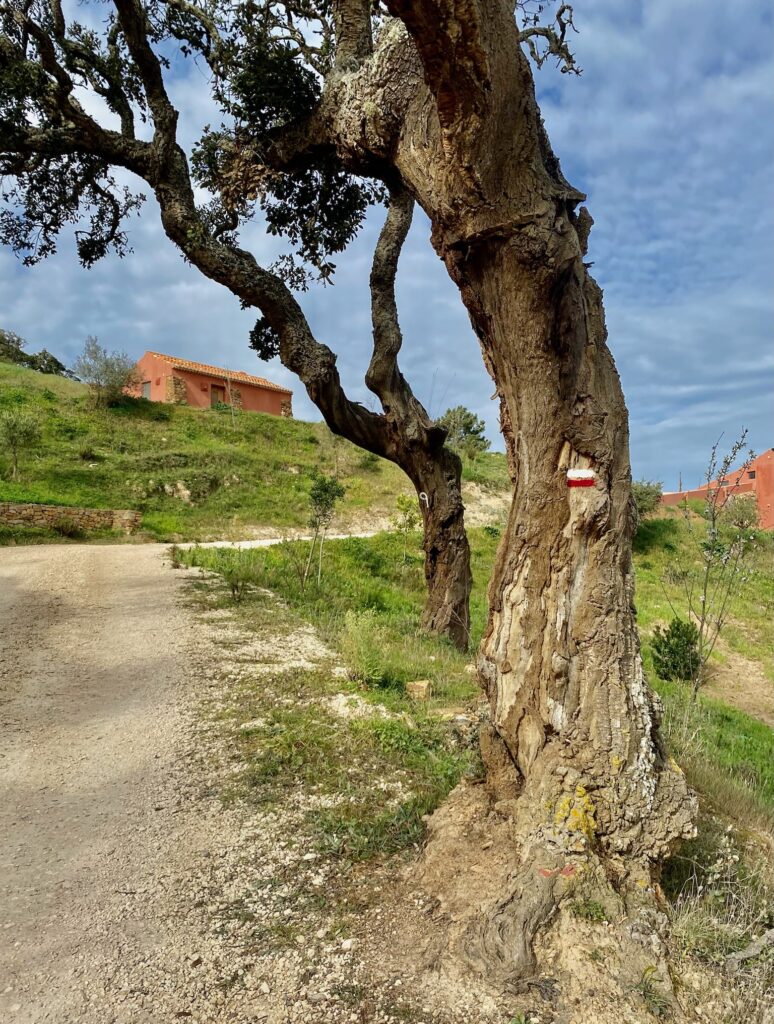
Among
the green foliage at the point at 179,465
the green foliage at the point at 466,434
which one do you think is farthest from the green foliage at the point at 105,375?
the green foliage at the point at 466,434

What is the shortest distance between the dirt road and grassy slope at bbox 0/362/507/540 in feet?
33.0

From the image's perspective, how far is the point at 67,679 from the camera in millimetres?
5820

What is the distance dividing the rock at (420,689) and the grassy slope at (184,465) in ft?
38.8

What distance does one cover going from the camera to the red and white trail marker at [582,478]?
2900mm

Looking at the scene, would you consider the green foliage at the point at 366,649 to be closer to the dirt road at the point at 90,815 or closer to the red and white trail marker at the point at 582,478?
the dirt road at the point at 90,815

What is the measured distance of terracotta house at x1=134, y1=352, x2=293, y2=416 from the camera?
32.6m

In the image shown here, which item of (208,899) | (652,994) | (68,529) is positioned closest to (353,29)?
(208,899)

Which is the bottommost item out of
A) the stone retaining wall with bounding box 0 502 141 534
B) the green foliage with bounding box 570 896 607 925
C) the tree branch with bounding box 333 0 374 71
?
the green foliage with bounding box 570 896 607 925

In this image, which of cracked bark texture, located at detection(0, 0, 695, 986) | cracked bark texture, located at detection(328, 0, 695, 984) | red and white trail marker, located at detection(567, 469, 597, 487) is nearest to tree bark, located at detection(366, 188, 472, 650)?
cracked bark texture, located at detection(0, 0, 695, 986)

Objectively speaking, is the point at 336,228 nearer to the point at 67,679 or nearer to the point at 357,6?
the point at 357,6

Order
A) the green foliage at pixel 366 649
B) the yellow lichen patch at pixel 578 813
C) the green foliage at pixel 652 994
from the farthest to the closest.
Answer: the green foliage at pixel 366 649
the yellow lichen patch at pixel 578 813
the green foliage at pixel 652 994

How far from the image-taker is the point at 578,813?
2533mm

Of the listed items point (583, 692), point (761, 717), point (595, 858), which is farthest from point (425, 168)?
point (761, 717)

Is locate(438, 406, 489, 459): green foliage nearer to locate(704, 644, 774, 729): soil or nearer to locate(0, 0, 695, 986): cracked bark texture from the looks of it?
locate(704, 644, 774, 729): soil
